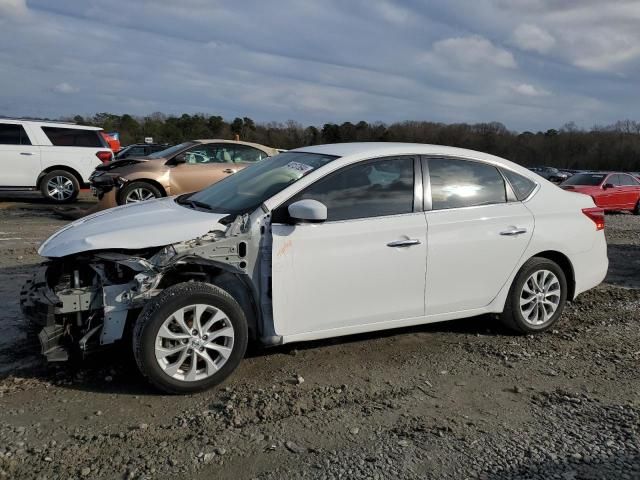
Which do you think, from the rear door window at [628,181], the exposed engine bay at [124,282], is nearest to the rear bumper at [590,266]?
the exposed engine bay at [124,282]

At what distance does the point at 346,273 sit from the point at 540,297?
1.99 m

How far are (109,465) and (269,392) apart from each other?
1164 millimetres

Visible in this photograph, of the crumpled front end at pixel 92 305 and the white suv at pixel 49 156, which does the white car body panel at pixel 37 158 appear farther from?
the crumpled front end at pixel 92 305

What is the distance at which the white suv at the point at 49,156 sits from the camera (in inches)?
515

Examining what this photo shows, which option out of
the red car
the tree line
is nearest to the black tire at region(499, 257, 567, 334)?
the red car

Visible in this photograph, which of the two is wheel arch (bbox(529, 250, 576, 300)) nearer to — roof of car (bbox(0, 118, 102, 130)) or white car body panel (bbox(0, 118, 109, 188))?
white car body panel (bbox(0, 118, 109, 188))

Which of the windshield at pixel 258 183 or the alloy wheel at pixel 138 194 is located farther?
the alloy wheel at pixel 138 194

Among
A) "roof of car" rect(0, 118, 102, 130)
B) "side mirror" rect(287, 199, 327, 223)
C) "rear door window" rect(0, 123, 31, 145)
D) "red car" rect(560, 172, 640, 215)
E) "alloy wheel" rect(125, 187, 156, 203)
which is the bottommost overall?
"red car" rect(560, 172, 640, 215)

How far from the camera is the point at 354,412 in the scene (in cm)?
359

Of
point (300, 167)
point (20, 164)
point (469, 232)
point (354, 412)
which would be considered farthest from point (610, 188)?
point (354, 412)

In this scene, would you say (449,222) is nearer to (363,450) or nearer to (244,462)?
(363,450)

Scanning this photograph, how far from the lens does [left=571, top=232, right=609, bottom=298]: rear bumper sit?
5191 mm

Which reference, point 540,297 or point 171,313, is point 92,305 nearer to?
point 171,313

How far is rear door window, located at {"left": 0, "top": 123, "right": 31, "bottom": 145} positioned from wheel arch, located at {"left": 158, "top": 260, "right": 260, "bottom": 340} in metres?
11.2
